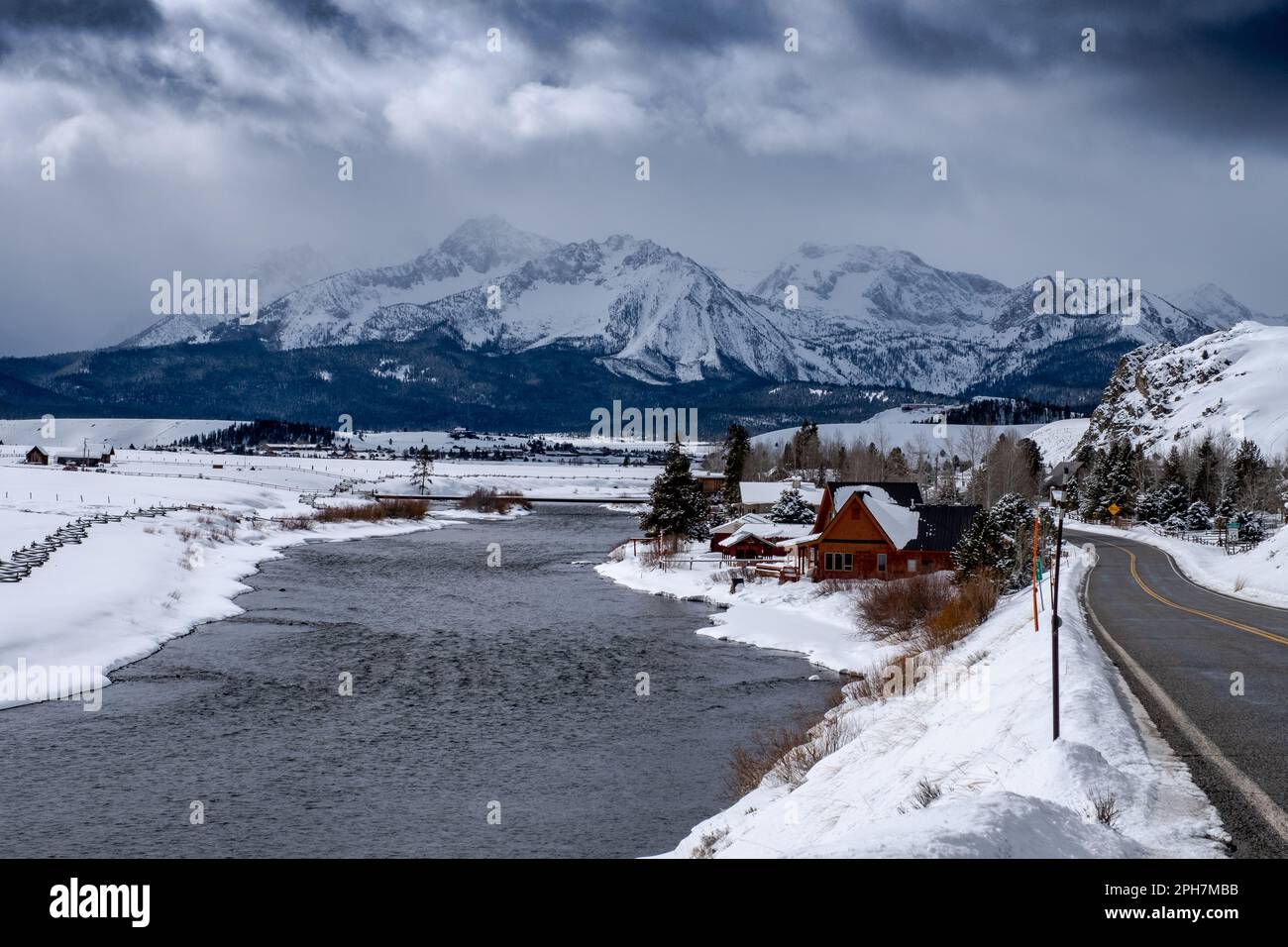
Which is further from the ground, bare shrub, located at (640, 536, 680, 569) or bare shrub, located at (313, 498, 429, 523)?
bare shrub, located at (313, 498, 429, 523)

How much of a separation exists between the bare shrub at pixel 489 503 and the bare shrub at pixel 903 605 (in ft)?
340

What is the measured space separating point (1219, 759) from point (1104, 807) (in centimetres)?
371

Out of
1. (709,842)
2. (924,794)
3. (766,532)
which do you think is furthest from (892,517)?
(924,794)

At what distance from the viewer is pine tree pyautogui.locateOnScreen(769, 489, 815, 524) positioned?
287 feet

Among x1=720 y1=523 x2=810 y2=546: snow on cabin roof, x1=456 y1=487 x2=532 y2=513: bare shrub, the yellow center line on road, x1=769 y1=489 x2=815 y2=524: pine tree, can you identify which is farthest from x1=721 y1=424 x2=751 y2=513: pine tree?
the yellow center line on road

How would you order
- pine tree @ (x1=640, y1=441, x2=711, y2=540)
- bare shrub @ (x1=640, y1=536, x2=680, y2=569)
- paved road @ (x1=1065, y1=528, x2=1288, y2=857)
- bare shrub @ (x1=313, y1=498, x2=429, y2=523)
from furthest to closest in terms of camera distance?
bare shrub @ (x1=313, y1=498, x2=429, y2=523) < pine tree @ (x1=640, y1=441, x2=711, y2=540) < bare shrub @ (x1=640, y1=536, x2=680, y2=569) < paved road @ (x1=1065, y1=528, x2=1288, y2=857)

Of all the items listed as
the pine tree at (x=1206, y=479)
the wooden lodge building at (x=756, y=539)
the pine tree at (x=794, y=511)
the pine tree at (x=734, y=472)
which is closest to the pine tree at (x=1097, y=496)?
the pine tree at (x=1206, y=479)

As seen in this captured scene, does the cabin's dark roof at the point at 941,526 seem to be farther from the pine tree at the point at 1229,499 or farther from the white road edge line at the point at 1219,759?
the pine tree at the point at 1229,499

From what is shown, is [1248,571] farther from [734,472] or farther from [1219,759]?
[734,472]

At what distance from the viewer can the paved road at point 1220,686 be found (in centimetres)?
1129

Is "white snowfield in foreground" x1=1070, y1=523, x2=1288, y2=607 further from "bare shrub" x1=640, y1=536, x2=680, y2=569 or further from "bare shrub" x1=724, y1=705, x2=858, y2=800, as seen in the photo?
"bare shrub" x1=640, y1=536, x2=680, y2=569

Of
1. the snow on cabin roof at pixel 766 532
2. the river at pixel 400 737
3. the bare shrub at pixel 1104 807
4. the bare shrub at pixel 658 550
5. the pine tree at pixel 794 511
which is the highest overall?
the bare shrub at pixel 1104 807

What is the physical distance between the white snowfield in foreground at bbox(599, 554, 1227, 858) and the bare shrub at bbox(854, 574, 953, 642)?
40.0ft
